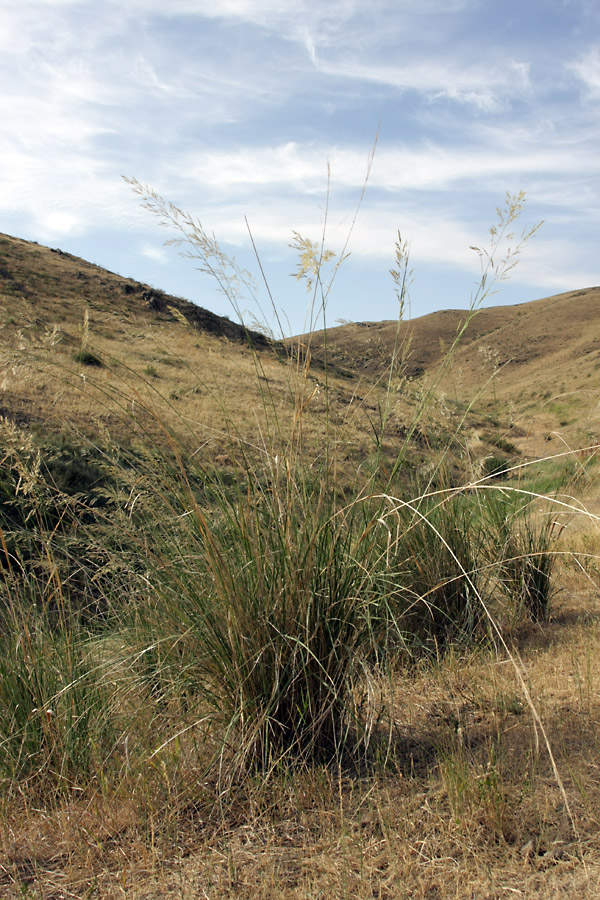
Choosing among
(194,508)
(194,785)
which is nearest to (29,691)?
(194,785)

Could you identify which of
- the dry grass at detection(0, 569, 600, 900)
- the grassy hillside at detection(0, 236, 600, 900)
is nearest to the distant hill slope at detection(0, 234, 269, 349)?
the grassy hillside at detection(0, 236, 600, 900)

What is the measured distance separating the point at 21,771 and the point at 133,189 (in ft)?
7.43

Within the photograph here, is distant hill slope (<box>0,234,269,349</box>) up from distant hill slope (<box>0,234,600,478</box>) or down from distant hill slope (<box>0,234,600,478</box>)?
up

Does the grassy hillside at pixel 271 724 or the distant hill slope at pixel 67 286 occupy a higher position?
the distant hill slope at pixel 67 286

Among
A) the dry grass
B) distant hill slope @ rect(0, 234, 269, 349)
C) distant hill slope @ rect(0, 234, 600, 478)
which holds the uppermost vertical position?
distant hill slope @ rect(0, 234, 269, 349)

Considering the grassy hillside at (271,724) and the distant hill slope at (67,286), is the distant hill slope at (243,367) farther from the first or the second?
the distant hill slope at (67,286)

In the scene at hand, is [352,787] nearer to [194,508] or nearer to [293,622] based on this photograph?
[293,622]

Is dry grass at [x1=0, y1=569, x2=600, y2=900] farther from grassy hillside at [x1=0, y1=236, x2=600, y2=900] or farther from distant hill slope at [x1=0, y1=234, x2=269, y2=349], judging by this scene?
distant hill slope at [x1=0, y1=234, x2=269, y2=349]

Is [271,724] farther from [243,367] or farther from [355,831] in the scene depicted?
[243,367]

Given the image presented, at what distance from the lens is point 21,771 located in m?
2.34

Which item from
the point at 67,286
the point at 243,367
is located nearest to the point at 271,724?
the point at 243,367

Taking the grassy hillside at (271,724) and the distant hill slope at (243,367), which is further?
the distant hill slope at (243,367)

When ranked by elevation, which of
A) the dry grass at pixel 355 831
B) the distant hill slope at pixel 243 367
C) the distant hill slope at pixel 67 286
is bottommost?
the dry grass at pixel 355 831

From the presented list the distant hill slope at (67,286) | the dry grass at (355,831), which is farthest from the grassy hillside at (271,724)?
the distant hill slope at (67,286)
